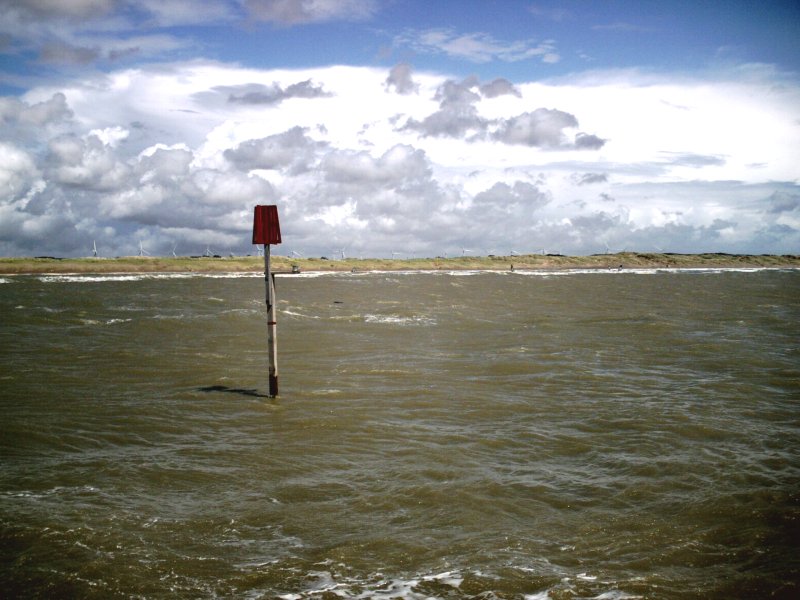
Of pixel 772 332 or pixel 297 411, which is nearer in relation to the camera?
pixel 297 411

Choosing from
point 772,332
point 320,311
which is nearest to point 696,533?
point 772,332

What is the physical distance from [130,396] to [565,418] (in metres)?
10.9

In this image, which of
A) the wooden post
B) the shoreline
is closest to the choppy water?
the wooden post

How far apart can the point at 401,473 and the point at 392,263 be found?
156720 millimetres

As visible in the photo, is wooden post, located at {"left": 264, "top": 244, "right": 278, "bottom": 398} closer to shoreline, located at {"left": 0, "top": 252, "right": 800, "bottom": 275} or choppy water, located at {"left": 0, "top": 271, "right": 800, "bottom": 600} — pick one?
choppy water, located at {"left": 0, "top": 271, "right": 800, "bottom": 600}

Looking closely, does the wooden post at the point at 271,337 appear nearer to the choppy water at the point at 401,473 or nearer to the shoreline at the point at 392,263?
the choppy water at the point at 401,473

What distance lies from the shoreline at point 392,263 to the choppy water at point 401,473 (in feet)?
256


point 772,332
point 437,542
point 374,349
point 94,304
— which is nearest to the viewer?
point 437,542

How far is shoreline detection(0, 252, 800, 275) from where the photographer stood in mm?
111062

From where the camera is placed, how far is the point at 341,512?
8234 mm

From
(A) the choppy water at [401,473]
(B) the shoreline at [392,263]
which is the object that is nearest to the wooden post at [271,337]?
(A) the choppy water at [401,473]

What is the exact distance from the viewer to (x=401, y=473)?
9.73 m

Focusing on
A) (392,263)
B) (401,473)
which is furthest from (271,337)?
(392,263)

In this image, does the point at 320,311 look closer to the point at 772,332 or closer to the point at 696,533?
the point at 772,332
